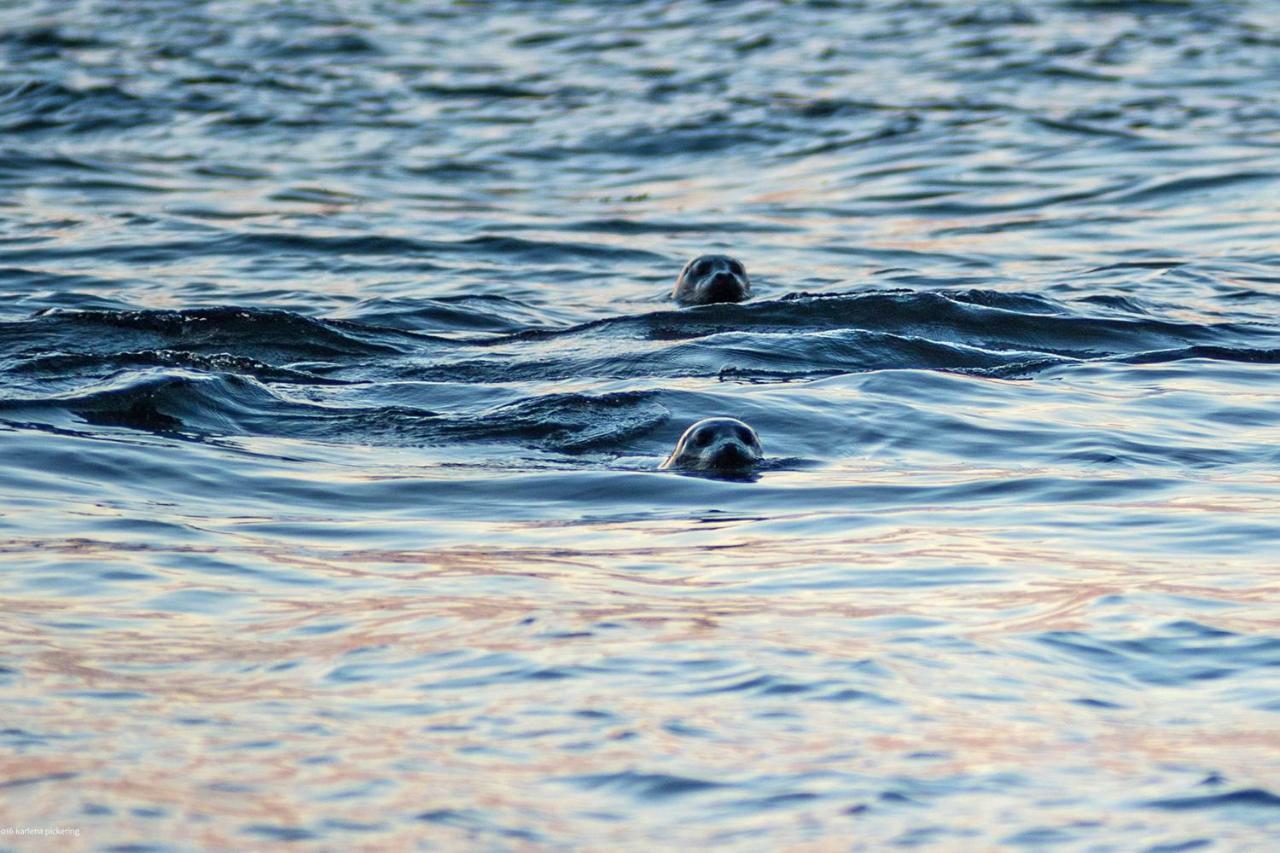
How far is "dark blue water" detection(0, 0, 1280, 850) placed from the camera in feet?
19.1

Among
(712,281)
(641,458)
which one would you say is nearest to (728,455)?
(641,458)

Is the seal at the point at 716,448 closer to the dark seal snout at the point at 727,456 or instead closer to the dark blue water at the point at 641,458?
the dark seal snout at the point at 727,456

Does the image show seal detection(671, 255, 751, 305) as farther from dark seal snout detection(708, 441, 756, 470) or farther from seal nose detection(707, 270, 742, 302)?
dark seal snout detection(708, 441, 756, 470)

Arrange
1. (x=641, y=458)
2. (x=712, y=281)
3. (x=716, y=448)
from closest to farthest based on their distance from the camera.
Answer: (x=716, y=448)
(x=641, y=458)
(x=712, y=281)

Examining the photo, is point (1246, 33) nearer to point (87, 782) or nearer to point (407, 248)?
point (407, 248)

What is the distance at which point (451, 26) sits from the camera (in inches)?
1078

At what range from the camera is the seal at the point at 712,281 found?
14102 mm

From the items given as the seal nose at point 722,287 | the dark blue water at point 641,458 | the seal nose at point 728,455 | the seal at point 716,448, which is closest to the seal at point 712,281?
the seal nose at point 722,287

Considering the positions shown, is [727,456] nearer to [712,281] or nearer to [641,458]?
[641,458]

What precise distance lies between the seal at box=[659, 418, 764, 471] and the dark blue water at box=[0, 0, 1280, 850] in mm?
186

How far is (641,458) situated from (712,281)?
4039 millimetres

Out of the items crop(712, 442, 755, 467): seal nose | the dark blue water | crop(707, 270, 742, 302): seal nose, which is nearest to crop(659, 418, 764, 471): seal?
crop(712, 442, 755, 467): seal nose

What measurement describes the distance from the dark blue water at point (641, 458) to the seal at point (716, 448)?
0.19 meters

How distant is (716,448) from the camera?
31.7 feet
